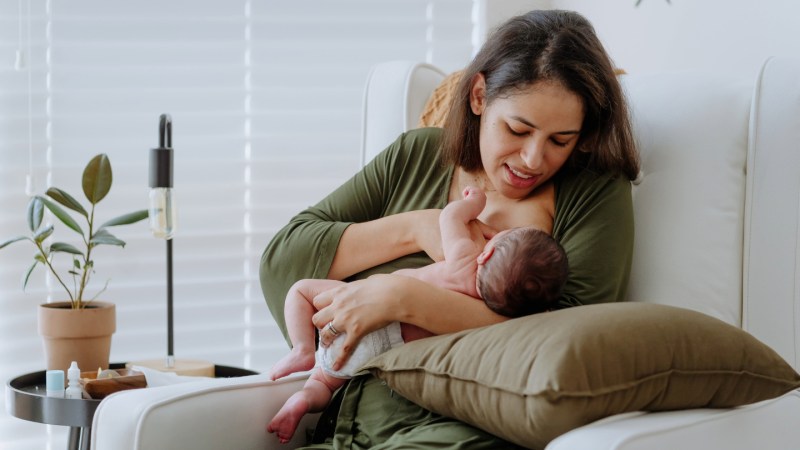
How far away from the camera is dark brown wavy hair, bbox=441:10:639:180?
1.60 metres

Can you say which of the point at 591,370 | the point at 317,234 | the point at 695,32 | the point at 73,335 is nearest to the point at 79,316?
the point at 73,335

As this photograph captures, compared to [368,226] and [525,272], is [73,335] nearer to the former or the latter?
[368,226]

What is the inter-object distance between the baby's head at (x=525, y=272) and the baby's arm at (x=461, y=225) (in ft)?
0.29

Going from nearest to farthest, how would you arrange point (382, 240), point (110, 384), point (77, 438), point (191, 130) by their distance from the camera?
point (382, 240), point (110, 384), point (77, 438), point (191, 130)

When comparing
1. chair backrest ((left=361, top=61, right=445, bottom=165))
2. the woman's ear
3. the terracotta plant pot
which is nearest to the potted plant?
the terracotta plant pot

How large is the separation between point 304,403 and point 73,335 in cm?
81

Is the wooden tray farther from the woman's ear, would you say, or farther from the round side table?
the woman's ear

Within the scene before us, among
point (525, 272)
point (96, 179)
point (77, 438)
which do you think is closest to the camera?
point (525, 272)

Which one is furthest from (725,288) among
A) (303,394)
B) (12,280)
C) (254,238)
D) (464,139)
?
(12,280)

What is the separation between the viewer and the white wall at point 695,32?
1954 millimetres

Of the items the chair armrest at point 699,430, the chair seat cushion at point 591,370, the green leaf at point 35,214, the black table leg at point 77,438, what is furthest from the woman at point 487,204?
the green leaf at point 35,214

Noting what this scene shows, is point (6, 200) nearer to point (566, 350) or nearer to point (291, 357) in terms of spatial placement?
point (291, 357)

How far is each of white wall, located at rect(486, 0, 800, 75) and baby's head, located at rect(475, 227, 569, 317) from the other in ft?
2.25

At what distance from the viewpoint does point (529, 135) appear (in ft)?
5.25
